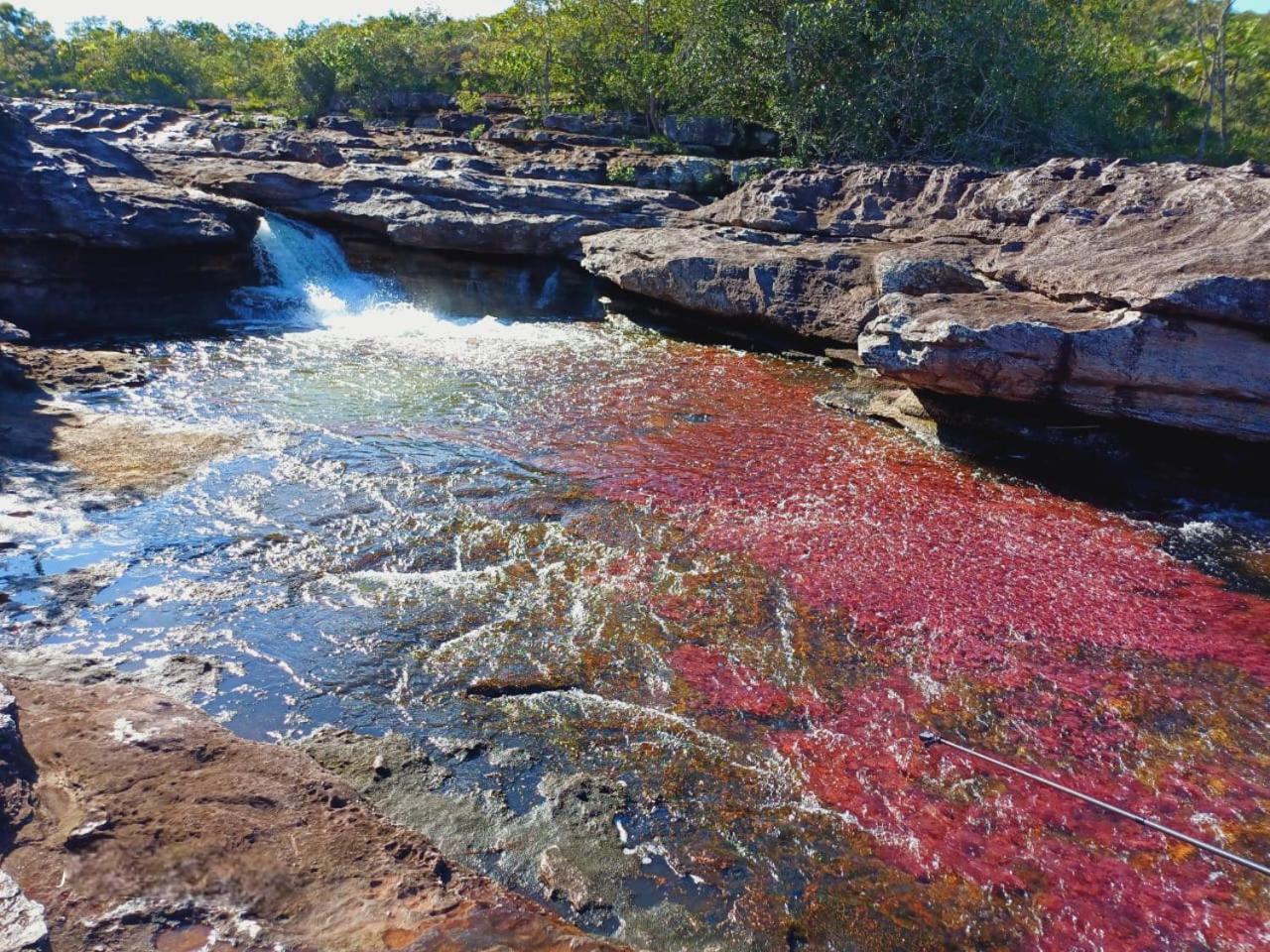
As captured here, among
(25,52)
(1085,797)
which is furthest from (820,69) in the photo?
(25,52)

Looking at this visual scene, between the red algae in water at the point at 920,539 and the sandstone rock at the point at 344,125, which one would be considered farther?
the sandstone rock at the point at 344,125

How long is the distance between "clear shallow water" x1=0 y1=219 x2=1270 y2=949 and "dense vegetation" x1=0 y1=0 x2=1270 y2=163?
10.4 meters

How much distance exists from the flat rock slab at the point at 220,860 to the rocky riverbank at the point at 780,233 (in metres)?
7.49

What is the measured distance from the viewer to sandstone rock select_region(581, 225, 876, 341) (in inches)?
478

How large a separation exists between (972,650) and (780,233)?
9971 millimetres

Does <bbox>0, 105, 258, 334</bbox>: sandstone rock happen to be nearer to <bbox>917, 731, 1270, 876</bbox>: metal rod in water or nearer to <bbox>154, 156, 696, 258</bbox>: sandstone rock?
<bbox>154, 156, 696, 258</bbox>: sandstone rock

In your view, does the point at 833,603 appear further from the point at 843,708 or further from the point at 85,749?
the point at 85,749

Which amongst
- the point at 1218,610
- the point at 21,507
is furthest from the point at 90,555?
the point at 1218,610

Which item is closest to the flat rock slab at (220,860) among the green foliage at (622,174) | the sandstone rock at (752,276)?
the sandstone rock at (752,276)

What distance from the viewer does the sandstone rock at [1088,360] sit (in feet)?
25.9

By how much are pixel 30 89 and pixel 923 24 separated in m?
33.0

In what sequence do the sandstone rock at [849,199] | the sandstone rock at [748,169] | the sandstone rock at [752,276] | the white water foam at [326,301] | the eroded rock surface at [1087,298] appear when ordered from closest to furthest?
the eroded rock surface at [1087,298], the sandstone rock at [752,276], the sandstone rock at [849,199], the white water foam at [326,301], the sandstone rock at [748,169]

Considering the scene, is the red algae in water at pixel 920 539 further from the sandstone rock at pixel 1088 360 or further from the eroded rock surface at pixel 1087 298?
the eroded rock surface at pixel 1087 298

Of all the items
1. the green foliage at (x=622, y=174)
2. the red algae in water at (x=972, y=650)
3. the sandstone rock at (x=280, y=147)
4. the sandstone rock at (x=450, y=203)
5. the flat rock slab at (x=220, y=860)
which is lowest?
the red algae in water at (x=972, y=650)
